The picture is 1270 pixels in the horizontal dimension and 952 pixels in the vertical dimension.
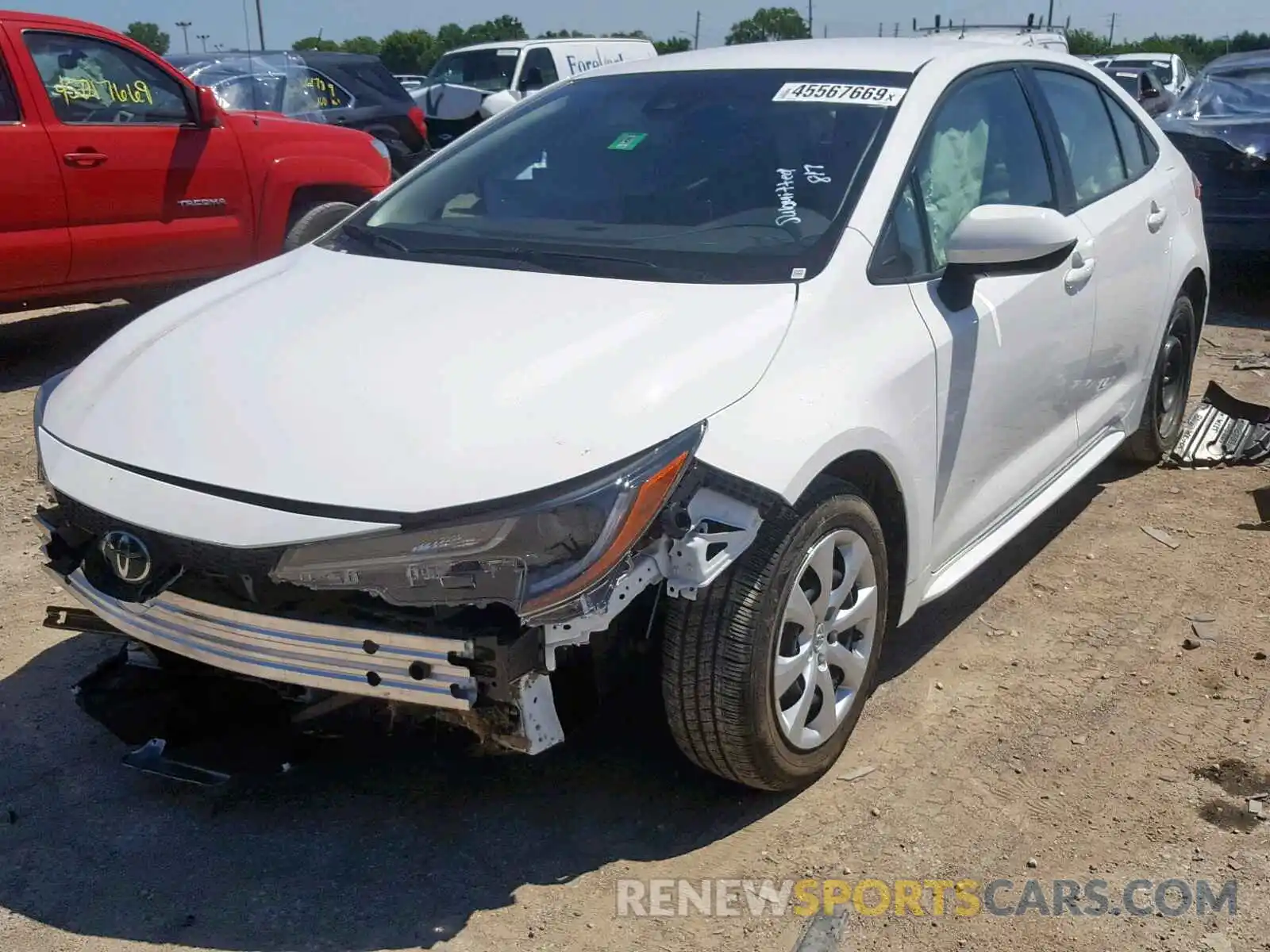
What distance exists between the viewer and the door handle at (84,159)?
647 centimetres

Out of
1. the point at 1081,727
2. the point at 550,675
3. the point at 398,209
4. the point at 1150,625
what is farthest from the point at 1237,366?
the point at 550,675

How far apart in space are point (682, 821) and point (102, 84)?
5.55 meters

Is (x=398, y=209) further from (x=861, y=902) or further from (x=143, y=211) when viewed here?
(x=143, y=211)

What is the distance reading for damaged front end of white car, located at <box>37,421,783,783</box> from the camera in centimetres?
240

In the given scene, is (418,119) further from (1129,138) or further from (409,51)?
(409,51)

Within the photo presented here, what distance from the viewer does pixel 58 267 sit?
650 centimetres

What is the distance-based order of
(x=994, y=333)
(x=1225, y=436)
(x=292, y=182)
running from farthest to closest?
(x=292, y=182)
(x=1225, y=436)
(x=994, y=333)

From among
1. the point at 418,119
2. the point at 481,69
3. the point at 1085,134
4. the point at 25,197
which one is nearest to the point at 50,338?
the point at 25,197

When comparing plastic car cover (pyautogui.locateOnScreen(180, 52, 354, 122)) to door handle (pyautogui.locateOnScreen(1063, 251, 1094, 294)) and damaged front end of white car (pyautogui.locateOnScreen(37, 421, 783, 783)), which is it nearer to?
door handle (pyautogui.locateOnScreen(1063, 251, 1094, 294))

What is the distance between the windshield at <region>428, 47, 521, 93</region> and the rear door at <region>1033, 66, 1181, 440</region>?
11.9 meters

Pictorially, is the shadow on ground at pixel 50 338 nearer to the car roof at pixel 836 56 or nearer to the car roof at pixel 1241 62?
the car roof at pixel 836 56

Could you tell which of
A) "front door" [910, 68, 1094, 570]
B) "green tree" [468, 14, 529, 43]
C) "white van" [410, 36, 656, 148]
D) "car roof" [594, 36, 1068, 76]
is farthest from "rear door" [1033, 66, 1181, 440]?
"green tree" [468, 14, 529, 43]

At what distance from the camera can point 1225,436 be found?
18.1 ft

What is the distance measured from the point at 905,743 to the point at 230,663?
169cm
